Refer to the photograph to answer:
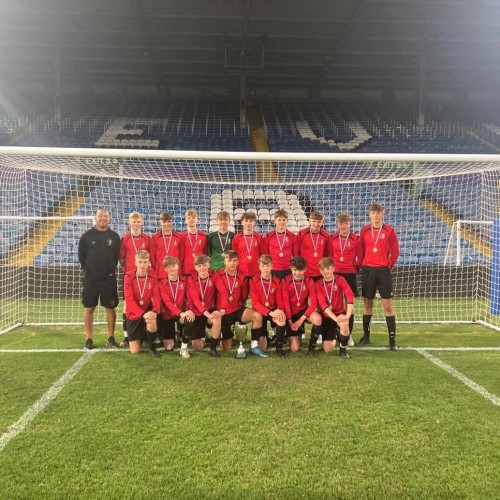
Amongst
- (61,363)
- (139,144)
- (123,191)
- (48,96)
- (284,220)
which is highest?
(48,96)

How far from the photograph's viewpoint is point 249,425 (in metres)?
2.83

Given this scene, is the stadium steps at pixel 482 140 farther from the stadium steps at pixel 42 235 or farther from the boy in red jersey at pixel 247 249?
the stadium steps at pixel 42 235

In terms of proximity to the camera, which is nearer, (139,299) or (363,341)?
(139,299)

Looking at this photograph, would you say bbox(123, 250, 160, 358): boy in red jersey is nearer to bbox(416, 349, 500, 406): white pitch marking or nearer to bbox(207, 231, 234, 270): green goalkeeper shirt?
bbox(207, 231, 234, 270): green goalkeeper shirt

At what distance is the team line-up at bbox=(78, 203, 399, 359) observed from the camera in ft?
14.7

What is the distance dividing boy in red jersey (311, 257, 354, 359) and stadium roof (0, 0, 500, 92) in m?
12.0

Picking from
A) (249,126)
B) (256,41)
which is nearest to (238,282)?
(256,41)

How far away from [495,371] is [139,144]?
14780 mm

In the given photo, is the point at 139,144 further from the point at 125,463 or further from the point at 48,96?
the point at 125,463

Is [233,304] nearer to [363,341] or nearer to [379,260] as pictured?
[363,341]

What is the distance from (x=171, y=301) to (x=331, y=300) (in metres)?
1.76

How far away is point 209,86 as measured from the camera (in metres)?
21.3

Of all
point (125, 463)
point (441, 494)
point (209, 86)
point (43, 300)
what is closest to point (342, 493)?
point (441, 494)

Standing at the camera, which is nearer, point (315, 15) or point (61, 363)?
point (61, 363)
